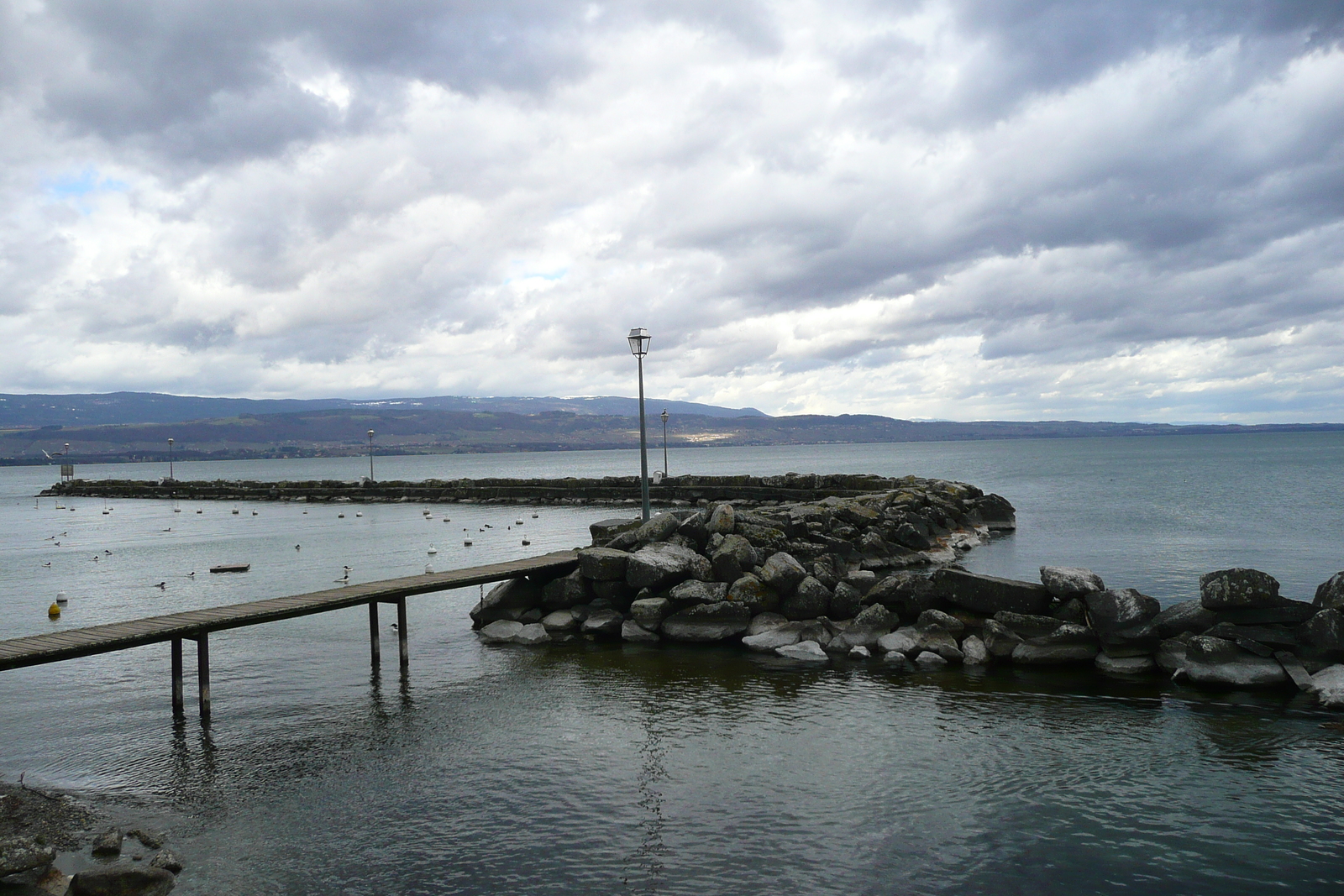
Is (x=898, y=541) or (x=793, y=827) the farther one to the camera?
(x=898, y=541)

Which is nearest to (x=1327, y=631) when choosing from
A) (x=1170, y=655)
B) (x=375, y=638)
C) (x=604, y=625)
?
(x=1170, y=655)

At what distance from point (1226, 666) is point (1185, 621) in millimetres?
1080

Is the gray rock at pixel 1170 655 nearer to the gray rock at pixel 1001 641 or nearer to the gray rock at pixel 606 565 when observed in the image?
the gray rock at pixel 1001 641

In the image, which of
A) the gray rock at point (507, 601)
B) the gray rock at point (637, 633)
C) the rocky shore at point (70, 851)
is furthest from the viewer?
the gray rock at point (507, 601)

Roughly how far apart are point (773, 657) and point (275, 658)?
9.78 m

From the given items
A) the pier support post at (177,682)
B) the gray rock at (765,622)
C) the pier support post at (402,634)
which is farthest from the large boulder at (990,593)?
the pier support post at (177,682)

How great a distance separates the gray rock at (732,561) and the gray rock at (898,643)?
3.56 metres

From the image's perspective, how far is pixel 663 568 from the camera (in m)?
18.2

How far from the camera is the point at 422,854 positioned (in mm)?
8453

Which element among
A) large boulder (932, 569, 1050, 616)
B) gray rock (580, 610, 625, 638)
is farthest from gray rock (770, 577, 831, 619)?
gray rock (580, 610, 625, 638)

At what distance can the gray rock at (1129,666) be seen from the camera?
1428 centimetres

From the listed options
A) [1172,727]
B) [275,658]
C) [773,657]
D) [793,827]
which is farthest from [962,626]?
[275,658]

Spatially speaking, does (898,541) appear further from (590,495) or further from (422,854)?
(590,495)

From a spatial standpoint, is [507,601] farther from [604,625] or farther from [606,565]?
[604,625]
